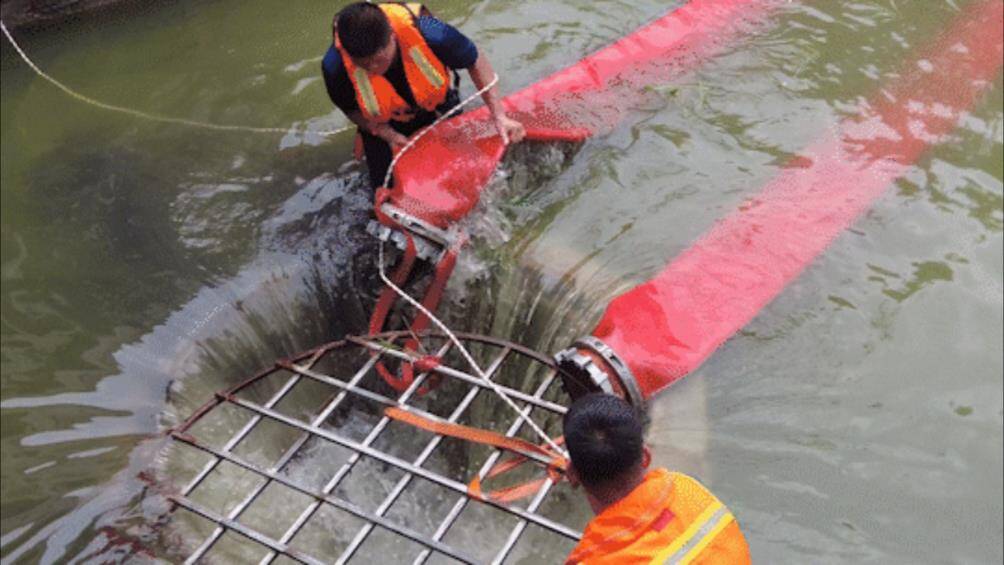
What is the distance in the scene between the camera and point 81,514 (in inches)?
127

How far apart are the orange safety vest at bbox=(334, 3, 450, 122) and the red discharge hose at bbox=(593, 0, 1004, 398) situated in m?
1.21

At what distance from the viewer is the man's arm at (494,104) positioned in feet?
12.7

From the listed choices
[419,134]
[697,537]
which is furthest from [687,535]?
[419,134]

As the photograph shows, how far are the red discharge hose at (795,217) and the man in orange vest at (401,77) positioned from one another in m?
1.01

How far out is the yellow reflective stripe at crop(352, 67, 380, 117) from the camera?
3688mm

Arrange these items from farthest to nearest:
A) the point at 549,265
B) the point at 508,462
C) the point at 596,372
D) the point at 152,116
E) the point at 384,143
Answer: the point at 152,116
the point at 384,143
the point at 549,265
the point at 596,372
the point at 508,462

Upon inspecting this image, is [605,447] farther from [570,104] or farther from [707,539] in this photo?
[570,104]

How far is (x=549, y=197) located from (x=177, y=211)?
1740 millimetres

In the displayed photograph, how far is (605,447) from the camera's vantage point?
2.19 m

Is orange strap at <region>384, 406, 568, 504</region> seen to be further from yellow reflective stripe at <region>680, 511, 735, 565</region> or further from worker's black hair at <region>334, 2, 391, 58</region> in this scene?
worker's black hair at <region>334, 2, 391, 58</region>

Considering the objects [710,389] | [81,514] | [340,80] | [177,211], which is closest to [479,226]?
[340,80]

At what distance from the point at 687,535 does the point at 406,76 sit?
2.34 meters

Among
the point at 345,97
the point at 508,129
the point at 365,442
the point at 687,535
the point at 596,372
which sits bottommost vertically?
the point at 365,442

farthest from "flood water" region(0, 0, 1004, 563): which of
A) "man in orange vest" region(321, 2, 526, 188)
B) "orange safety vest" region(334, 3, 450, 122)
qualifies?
"orange safety vest" region(334, 3, 450, 122)
